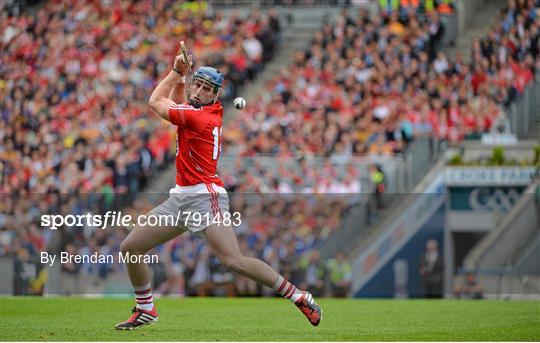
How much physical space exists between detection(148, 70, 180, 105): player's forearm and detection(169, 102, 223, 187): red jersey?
0.63 ft

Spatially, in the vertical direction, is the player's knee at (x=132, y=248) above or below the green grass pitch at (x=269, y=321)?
above

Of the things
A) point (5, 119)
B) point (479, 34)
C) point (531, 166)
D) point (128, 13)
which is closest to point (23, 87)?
point (5, 119)

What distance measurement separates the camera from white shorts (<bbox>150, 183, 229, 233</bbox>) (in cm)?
1160

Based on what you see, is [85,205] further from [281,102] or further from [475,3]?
[475,3]

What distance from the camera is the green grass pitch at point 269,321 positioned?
1141 cm

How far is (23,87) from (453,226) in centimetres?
1466

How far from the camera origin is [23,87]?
32688 millimetres

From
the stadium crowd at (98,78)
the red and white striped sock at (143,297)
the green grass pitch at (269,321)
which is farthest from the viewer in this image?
the stadium crowd at (98,78)

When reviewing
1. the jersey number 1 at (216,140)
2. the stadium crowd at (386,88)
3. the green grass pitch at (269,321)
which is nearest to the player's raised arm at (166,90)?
the jersey number 1 at (216,140)

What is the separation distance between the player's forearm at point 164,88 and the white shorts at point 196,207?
847 millimetres

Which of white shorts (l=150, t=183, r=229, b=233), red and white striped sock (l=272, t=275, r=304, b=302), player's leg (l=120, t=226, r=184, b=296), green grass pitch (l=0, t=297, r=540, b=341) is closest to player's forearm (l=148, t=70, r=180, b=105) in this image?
white shorts (l=150, t=183, r=229, b=233)

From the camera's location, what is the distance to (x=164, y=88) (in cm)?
1171

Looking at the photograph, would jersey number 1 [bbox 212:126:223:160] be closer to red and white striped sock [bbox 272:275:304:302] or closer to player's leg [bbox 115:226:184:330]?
player's leg [bbox 115:226:184:330]

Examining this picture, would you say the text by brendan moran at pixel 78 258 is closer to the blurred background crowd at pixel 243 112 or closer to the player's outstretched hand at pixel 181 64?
the blurred background crowd at pixel 243 112
